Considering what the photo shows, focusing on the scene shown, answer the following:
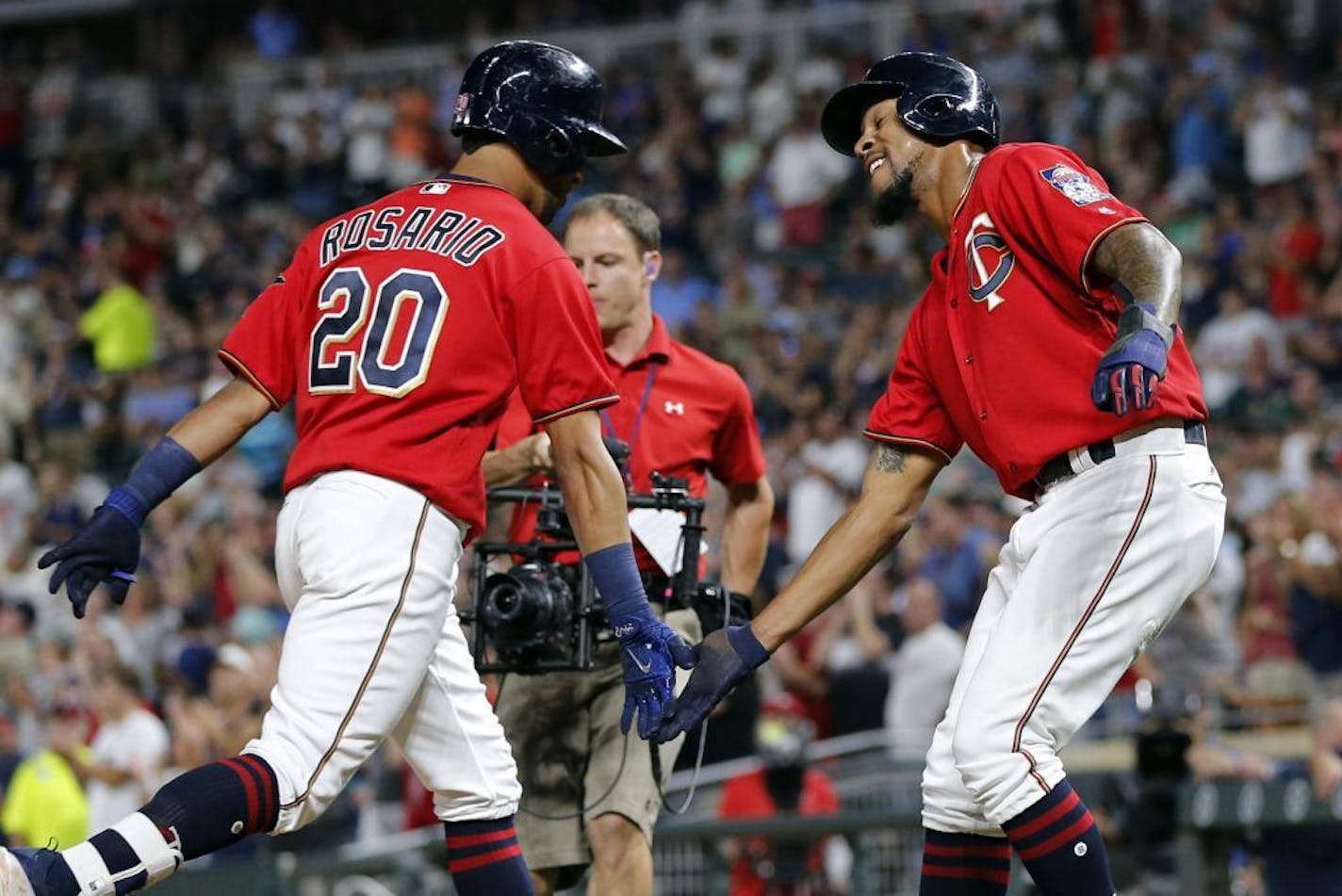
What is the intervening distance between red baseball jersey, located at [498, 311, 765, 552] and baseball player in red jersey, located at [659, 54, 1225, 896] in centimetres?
127

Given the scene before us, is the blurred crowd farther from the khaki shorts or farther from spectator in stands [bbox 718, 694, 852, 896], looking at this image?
the khaki shorts

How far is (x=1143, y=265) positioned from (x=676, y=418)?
2.10m

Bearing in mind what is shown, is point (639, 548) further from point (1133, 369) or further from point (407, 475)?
point (1133, 369)

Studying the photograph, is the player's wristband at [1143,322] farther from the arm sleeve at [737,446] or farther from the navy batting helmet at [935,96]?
the arm sleeve at [737,446]

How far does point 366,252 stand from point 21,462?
12624 millimetres

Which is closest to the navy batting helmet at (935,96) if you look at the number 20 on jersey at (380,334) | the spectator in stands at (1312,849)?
the number 20 on jersey at (380,334)

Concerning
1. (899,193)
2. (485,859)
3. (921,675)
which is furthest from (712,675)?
(921,675)

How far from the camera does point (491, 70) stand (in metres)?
5.40

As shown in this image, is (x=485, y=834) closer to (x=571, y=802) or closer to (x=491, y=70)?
(x=571, y=802)

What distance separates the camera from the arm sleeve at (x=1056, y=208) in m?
4.74

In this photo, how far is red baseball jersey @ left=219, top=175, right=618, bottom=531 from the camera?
497cm

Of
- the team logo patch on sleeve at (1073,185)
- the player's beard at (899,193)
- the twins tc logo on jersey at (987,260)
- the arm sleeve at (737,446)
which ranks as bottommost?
the arm sleeve at (737,446)

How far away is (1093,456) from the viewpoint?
487 centimetres

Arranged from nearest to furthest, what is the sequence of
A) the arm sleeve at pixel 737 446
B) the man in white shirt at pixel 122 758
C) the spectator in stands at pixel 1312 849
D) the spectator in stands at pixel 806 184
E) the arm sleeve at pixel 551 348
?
1. the arm sleeve at pixel 551 348
2. the arm sleeve at pixel 737 446
3. the spectator in stands at pixel 1312 849
4. the man in white shirt at pixel 122 758
5. the spectator in stands at pixel 806 184
